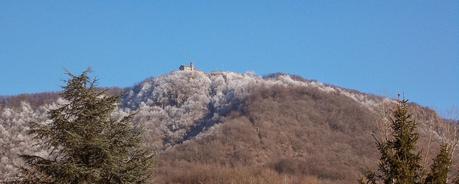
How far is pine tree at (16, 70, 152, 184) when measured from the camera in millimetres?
19375

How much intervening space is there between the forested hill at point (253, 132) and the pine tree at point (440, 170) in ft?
302

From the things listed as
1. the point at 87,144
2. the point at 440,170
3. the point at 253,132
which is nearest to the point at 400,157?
the point at 440,170

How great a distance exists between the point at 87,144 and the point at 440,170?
878 centimetres

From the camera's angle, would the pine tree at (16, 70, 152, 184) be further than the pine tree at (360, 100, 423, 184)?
Yes

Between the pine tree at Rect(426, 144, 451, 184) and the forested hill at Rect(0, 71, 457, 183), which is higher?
the forested hill at Rect(0, 71, 457, 183)

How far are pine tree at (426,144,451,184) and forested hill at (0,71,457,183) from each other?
92130mm

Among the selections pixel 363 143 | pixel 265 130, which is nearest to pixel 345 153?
pixel 363 143

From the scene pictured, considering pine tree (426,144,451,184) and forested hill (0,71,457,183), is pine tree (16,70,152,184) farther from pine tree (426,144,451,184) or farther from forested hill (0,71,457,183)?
forested hill (0,71,457,183)

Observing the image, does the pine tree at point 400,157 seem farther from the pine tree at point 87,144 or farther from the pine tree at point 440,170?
the pine tree at point 87,144

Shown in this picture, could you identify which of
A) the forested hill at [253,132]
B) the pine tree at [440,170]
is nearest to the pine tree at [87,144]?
the pine tree at [440,170]

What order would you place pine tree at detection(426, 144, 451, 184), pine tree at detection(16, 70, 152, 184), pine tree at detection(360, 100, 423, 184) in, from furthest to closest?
1. pine tree at detection(16, 70, 152, 184)
2. pine tree at detection(426, 144, 451, 184)
3. pine tree at detection(360, 100, 423, 184)

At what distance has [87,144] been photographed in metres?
19.5

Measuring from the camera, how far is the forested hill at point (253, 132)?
431 feet

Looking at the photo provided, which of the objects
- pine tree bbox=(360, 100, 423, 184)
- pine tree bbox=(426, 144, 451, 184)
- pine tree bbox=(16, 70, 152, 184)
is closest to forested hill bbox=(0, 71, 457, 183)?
pine tree bbox=(16, 70, 152, 184)
